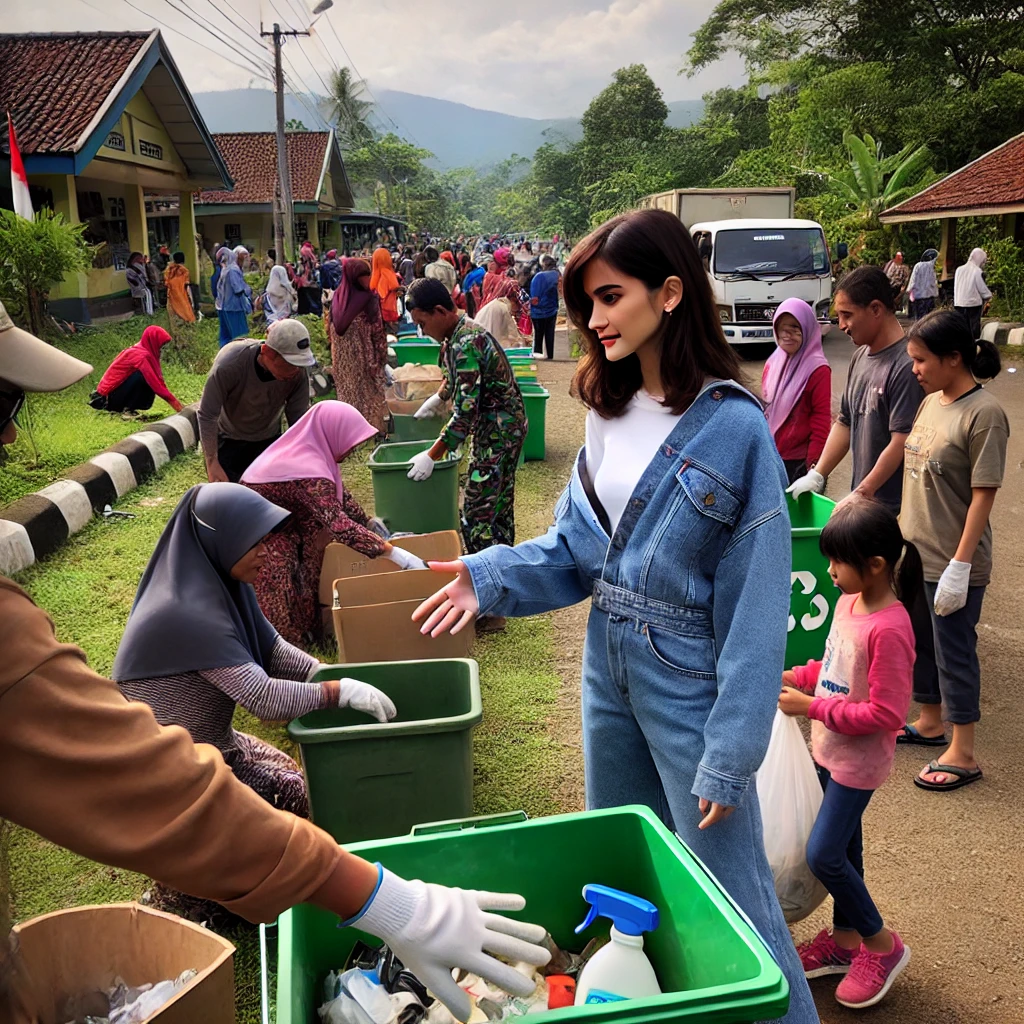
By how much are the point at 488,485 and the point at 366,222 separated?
138ft

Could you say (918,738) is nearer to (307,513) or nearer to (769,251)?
(307,513)

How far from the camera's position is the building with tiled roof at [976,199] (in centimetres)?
1534

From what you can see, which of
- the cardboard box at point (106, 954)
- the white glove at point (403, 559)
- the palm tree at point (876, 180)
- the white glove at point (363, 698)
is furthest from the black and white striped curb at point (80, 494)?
the palm tree at point (876, 180)

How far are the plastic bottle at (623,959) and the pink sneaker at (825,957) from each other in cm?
120

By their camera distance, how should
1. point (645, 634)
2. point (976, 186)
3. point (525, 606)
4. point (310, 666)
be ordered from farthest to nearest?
point (976, 186) < point (310, 666) < point (525, 606) < point (645, 634)

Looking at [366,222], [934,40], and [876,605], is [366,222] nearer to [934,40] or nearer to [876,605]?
[934,40]

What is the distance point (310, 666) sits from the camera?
10.2 ft

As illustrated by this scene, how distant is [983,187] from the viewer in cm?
1647

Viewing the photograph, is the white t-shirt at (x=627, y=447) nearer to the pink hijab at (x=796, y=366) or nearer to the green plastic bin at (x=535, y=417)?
the pink hijab at (x=796, y=366)

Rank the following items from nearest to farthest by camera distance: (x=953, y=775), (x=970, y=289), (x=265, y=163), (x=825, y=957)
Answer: (x=825, y=957) → (x=953, y=775) → (x=970, y=289) → (x=265, y=163)

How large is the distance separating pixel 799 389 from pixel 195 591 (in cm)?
297

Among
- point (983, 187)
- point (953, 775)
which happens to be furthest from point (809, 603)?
point (983, 187)

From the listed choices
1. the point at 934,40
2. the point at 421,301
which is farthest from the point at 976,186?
the point at 421,301

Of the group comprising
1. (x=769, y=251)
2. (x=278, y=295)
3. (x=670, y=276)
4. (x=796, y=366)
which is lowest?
(x=796, y=366)
